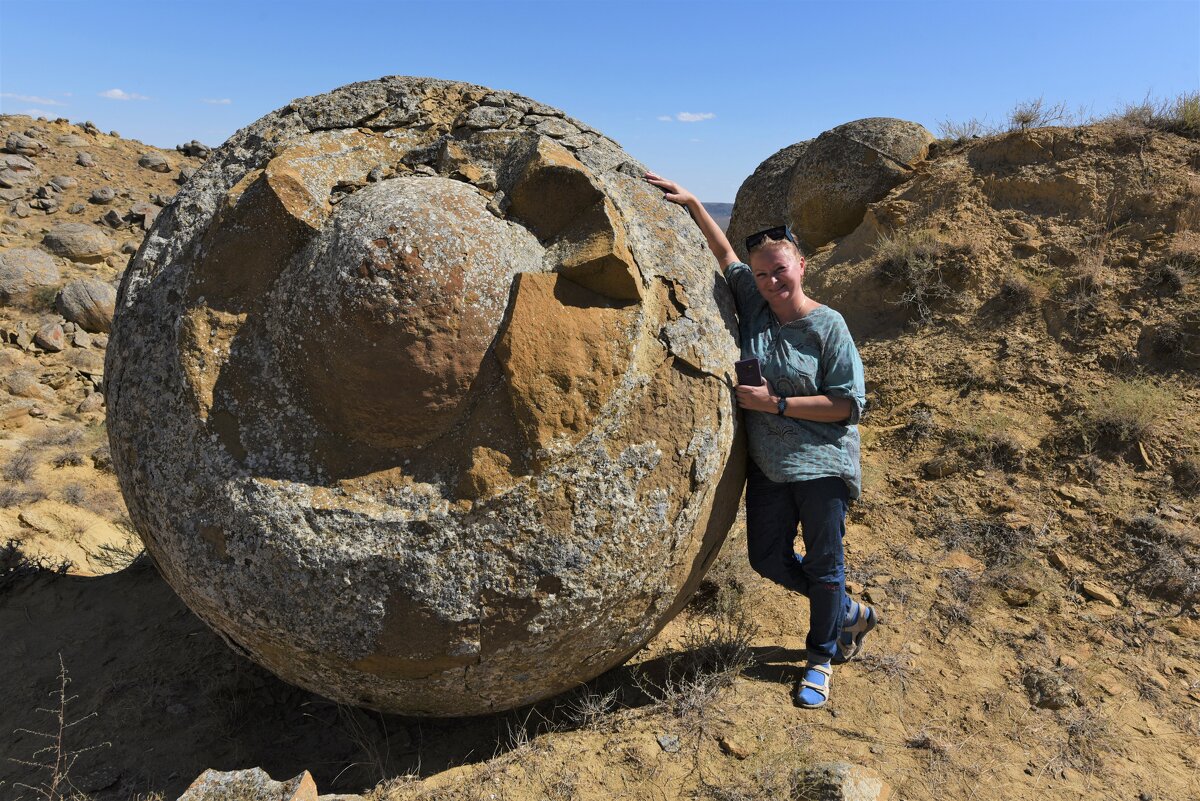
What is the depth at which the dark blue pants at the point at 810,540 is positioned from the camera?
2.81m

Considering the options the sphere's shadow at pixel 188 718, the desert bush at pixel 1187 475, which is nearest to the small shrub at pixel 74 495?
the sphere's shadow at pixel 188 718

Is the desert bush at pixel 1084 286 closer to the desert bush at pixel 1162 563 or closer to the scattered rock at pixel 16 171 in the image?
the desert bush at pixel 1162 563

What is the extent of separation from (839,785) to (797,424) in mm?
1152

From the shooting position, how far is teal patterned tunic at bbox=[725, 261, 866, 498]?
2699 mm

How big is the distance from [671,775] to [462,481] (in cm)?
125

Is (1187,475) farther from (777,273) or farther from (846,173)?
(846,173)

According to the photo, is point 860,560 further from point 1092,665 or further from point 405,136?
point 405,136

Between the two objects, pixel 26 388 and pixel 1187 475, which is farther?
pixel 26 388

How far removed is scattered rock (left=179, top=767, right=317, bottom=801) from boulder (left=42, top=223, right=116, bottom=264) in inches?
433

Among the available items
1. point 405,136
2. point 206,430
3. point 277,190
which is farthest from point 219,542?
point 405,136

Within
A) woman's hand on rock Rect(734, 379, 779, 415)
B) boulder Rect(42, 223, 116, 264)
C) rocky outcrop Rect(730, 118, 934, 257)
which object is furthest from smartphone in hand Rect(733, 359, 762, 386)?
boulder Rect(42, 223, 116, 264)

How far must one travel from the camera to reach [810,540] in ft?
9.43

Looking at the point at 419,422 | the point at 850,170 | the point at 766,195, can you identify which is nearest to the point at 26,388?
the point at 419,422

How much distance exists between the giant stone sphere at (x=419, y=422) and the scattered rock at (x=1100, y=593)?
7.78ft
